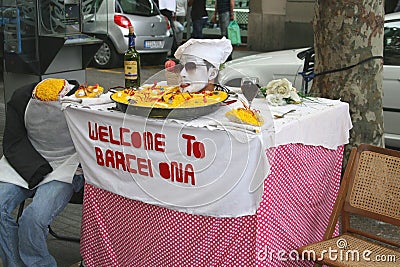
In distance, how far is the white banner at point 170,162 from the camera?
3127 millimetres

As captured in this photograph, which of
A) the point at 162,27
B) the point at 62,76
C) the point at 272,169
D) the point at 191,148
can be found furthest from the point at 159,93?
the point at 162,27

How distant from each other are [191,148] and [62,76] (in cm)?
463

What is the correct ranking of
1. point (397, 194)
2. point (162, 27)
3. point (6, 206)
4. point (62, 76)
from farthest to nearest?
point (162, 27) → point (62, 76) → point (6, 206) → point (397, 194)

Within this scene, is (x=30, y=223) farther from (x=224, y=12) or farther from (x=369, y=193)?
(x=224, y=12)

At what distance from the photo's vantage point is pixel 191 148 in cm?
320

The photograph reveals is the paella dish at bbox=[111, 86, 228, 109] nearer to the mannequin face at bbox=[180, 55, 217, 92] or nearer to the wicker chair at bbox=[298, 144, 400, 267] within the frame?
the mannequin face at bbox=[180, 55, 217, 92]

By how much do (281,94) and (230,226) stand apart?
2.89ft

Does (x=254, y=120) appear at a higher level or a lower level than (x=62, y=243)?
higher

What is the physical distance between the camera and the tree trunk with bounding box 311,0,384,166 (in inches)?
202

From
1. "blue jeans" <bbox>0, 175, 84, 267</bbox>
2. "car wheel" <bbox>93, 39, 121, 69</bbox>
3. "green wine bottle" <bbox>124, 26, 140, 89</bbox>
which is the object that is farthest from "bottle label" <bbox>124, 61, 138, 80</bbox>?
"car wheel" <bbox>93, 39, 121, 69</bbox>

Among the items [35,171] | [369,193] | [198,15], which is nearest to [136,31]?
[198,15]

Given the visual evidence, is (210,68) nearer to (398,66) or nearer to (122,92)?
(122,92)

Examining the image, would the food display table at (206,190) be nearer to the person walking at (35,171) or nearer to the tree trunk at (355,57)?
the person walking at (35,171)

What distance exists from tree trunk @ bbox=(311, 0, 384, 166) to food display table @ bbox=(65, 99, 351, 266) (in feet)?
4.74
